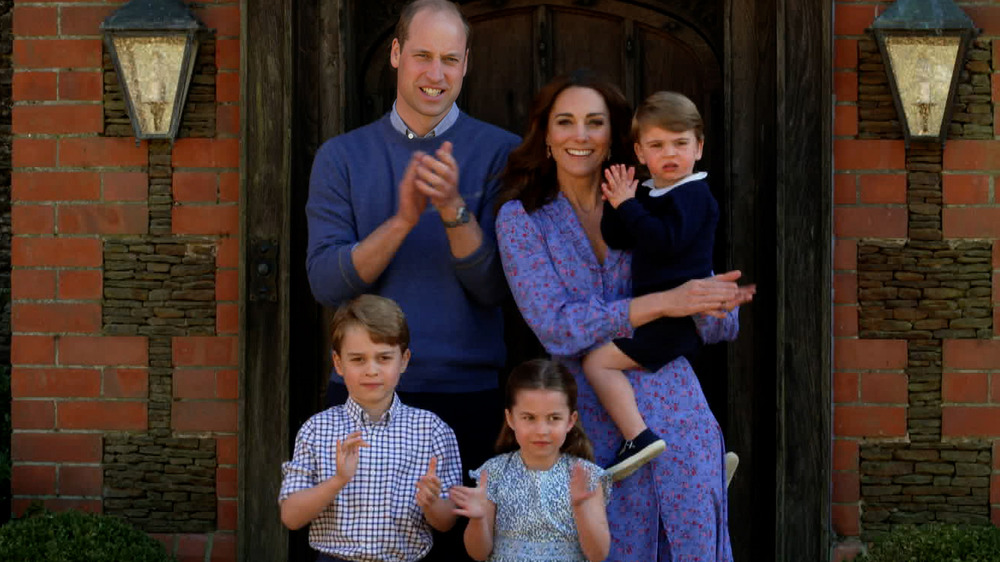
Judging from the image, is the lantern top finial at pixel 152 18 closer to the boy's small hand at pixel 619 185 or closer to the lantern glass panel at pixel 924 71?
the boy's small hand at pixel 619 185

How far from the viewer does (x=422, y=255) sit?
3572 millimetres

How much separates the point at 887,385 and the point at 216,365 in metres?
2.23

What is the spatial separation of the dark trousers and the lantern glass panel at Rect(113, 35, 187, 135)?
4.32 feet

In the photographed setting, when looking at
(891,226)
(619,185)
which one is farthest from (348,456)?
(891,226)

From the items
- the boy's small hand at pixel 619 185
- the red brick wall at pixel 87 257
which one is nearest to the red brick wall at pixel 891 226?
the boy's small hand at pixel 619 185

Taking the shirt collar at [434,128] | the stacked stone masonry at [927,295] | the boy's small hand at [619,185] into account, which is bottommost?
the stacked stone masonry at [927,295]

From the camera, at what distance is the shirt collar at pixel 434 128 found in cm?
362

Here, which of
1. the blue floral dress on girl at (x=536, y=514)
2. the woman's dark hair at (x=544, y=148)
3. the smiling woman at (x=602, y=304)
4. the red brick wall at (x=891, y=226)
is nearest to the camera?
the blue floral dress on girl at (x=536, y=514)

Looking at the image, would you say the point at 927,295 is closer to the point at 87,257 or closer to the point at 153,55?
the point at 153,55

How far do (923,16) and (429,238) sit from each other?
1.83 meters

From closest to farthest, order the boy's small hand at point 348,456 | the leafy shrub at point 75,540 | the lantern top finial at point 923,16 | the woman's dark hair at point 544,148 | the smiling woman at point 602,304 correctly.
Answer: the boy's small hand at point 348,456, the smiling woman at point 602,304, the woman's dark hair at point 544,148, the leafy shrub at point 75,540, the lantern top finial at point 923,16

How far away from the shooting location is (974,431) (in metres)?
4.31

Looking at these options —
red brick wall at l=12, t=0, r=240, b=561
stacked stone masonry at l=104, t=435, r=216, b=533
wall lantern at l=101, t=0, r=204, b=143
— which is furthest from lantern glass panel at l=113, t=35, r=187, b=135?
stacked stone masonry at l=104, t=435, r=216, b=533

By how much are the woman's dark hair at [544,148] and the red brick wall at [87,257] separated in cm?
132
